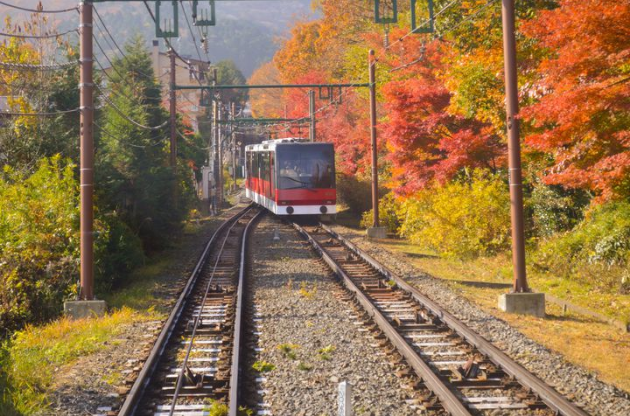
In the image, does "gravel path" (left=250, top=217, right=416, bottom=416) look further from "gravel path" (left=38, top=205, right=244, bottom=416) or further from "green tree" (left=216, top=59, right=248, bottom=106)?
"green tree" (left=216, top=59, right=248, bottom=106)

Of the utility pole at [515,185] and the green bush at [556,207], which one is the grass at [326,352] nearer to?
the utility pole at [515,185]

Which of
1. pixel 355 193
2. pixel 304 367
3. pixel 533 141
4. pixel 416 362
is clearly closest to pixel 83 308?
pixel 304 367

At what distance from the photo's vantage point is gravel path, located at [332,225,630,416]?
23.6 ft

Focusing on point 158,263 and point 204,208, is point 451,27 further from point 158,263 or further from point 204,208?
point 204,208

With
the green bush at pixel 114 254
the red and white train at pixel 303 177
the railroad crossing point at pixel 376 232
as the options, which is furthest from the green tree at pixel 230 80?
the green bush at pixel 114 254

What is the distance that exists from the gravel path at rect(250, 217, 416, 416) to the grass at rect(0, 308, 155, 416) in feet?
7.42

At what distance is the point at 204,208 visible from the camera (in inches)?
1650

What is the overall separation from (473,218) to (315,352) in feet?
33.3

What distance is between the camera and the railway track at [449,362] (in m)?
7.01

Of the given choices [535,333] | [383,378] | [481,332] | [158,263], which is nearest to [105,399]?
[383,378]

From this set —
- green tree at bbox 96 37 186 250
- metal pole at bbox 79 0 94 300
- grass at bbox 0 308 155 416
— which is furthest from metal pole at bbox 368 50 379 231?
grass at bbox 0 308 155 416

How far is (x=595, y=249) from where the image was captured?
14930 mm

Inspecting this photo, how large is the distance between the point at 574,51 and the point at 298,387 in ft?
21.6

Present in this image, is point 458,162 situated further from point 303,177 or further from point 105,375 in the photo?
point 105,375
